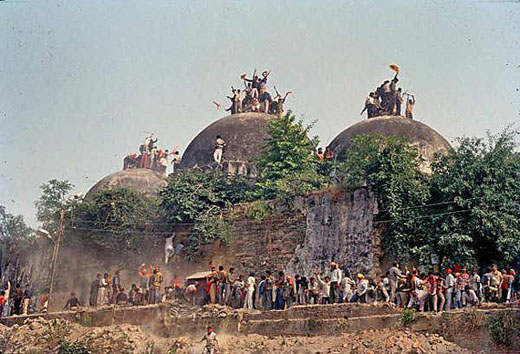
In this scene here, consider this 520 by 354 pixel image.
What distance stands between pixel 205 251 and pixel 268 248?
2.31 meters

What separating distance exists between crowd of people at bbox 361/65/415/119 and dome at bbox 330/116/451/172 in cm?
95

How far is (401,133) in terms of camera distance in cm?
2638

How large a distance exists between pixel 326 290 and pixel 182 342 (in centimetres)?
375

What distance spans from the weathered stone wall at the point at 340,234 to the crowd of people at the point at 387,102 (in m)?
9.02

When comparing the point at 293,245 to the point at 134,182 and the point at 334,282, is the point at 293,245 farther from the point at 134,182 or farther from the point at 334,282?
the point at 134,182

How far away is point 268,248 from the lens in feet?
71.3

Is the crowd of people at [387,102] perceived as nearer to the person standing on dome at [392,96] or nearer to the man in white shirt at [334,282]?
the person standing on dome at [392,96]

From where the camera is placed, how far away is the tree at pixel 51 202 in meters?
27.8

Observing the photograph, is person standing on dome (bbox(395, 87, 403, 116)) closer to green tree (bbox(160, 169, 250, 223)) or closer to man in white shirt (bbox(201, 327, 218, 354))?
green tree (bbox(160, 169, 250, 223))

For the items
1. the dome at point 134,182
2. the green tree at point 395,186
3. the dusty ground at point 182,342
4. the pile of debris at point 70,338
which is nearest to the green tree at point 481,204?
the green tree at point 395,186

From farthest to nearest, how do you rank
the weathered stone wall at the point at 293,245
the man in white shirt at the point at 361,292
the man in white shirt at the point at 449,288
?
1. the weathered stone wall at the point at 293,245
2. the man in white shirt at the point at 361,292
3. the man in white shirt at the point at 449,288

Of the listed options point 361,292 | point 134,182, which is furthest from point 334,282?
point 134,182

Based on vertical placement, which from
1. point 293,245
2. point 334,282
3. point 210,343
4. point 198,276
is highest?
point 293,245

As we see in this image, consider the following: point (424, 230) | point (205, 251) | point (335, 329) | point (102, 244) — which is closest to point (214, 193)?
point (205, 251)
